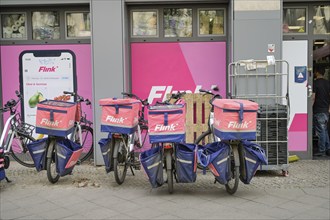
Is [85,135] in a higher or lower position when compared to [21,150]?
higher

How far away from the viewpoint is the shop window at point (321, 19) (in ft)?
26.2

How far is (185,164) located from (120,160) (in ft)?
3.73

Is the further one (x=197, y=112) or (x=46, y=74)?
(x=46, y=74)

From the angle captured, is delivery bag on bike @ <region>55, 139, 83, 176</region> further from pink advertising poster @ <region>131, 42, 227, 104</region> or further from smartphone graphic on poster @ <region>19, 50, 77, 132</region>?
pink advertising poster @ <region>131, 42, 227, 104</region>

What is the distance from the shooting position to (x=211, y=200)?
5621 mm

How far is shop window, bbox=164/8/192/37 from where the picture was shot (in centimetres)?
804

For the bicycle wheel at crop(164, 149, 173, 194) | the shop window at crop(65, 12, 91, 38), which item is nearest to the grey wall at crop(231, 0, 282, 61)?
the bicycle wheel at crop(164, 149, 173, 194)

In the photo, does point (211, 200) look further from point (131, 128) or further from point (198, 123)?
point (198, 123)

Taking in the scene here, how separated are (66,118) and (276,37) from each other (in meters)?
3.87

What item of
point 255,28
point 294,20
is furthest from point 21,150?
point 294,20

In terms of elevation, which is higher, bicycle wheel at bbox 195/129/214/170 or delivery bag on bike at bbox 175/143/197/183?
bicycle wheel at bbox 195/129/214/170

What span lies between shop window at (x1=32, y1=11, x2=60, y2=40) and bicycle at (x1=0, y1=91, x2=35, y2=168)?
1.34 m

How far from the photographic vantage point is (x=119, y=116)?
242 inches

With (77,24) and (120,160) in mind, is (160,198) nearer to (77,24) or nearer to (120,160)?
(120,160)
